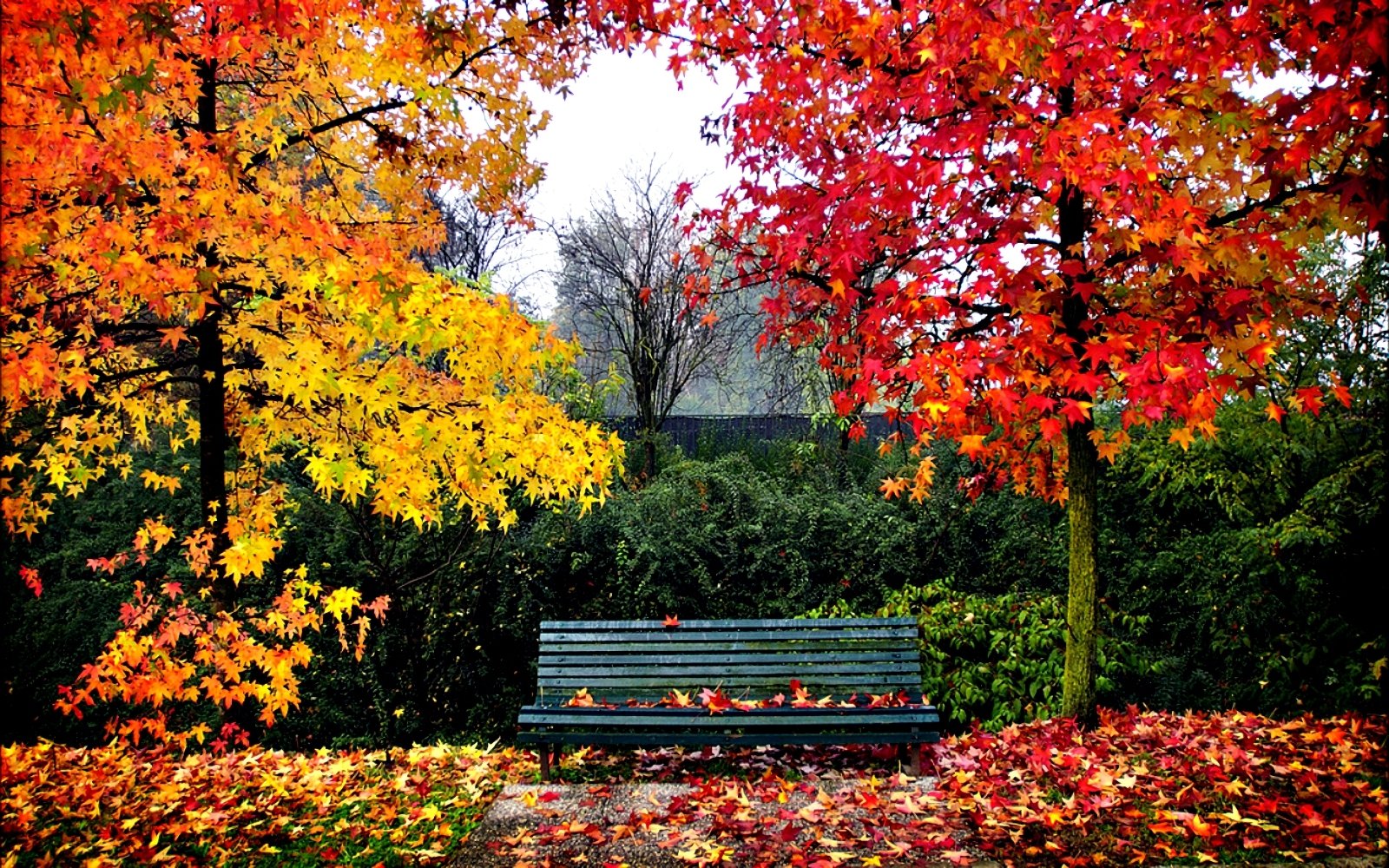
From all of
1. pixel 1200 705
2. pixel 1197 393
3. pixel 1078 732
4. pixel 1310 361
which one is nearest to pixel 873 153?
pixel 1197 393

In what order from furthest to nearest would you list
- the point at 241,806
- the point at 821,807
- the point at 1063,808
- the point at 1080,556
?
the point at 1080,556
the point at 241,806
the point at 821,807
the point at 1063,808

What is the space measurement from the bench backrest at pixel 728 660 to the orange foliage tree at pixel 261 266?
122cm

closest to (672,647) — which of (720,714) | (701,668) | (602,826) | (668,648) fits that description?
(668,648)

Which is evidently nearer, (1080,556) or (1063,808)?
(1063,808)

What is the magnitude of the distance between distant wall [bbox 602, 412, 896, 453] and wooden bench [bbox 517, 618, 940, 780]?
692 centimetres

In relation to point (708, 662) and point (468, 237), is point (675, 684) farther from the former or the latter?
point (468, 237)

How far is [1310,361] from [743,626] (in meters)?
4.57

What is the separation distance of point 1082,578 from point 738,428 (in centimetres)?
1159

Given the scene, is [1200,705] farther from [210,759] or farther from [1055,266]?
[210,759]

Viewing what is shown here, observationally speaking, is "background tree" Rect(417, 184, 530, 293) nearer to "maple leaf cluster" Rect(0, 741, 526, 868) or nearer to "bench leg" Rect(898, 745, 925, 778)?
"maple leaf cluster" Rect(0, 741, 526, 868)

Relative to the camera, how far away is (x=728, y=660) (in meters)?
5.54

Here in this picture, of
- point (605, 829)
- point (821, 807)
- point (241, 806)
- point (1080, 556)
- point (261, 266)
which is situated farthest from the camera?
point (1080, 556)

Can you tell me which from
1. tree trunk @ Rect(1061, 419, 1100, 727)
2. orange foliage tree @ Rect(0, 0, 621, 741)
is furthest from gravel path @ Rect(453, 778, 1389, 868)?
orange foliage tree @ Rect(0, 0, 621, 741)

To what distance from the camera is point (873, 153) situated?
14.3ft
